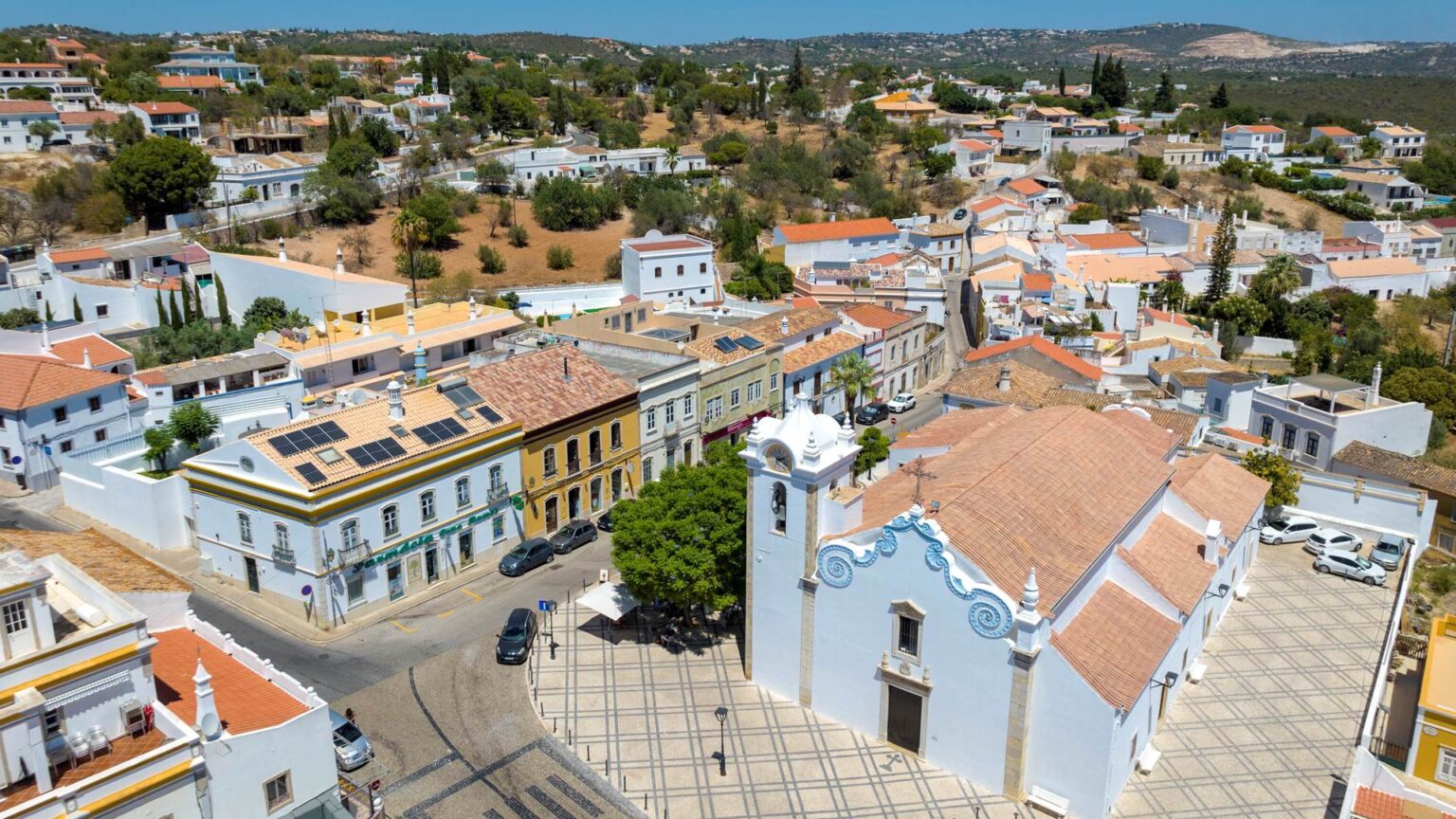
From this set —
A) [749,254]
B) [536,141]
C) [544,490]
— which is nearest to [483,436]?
[544,490]

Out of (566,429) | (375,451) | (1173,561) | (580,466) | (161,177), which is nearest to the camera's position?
(1173,561)

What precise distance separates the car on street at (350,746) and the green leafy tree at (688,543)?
8.62 meters

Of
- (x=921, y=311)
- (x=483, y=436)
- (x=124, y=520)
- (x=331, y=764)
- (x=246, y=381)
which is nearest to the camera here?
(x=331, y=764)

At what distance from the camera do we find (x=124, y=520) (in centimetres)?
4009

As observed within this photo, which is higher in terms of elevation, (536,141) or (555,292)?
(536,141)

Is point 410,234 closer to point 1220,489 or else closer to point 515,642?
point 515,642

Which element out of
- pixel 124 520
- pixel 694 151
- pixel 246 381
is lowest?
pixel 124 520

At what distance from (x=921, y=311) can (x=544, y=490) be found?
105 ft

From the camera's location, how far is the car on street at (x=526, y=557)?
37719 mm

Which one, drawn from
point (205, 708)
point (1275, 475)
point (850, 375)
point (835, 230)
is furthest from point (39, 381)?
point (835, 230)

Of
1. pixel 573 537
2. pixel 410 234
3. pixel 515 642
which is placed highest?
pixel 410 234

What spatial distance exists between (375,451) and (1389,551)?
124 feet

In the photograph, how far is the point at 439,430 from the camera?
36.8 meters

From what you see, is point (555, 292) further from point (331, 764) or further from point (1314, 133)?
point (1314, 133)
